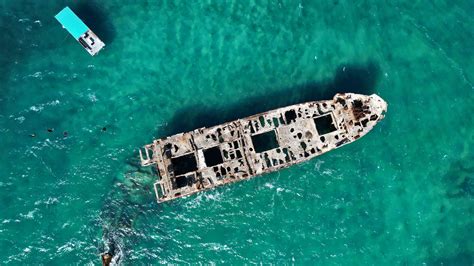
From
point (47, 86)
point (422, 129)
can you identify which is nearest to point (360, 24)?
point (422, 129)

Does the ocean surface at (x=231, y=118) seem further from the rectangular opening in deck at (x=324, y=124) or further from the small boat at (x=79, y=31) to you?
the rectangular opening in deck at (x=324, y=124)

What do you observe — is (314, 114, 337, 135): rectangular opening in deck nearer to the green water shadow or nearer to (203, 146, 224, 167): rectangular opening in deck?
the green water shadow

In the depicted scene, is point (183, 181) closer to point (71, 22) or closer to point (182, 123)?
point (182, 123)

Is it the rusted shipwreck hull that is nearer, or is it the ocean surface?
the rusted shipwreck hull

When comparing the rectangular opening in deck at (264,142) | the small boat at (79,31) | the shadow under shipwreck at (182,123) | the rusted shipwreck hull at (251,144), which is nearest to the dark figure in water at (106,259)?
the shadow under shipwreck at (182,123)

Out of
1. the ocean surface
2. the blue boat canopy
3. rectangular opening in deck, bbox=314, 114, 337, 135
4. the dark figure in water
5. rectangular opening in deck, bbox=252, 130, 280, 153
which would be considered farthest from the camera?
rectangular opening in deck, bbox=252, 130, 280, 153

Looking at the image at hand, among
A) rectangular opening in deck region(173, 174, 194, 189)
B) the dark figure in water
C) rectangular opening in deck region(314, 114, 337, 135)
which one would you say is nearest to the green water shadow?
rectangular opening in deck region(314, 114, 337, 135)
